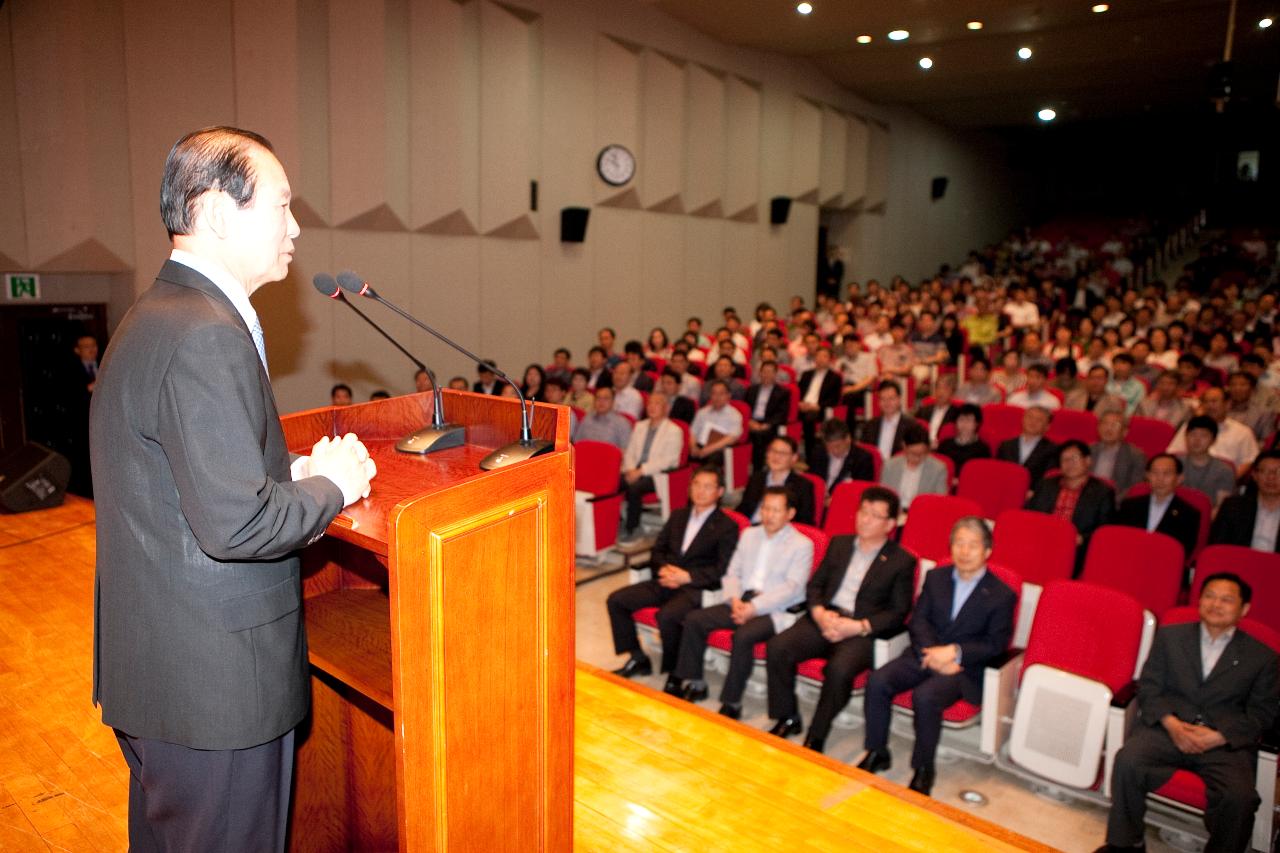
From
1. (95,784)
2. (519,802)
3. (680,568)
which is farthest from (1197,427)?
(95,784)

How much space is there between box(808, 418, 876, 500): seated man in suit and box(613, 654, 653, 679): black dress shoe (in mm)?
1966

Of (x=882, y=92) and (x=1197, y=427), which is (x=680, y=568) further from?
(x=882, y=92)

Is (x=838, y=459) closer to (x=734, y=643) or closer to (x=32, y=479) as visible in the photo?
(x=734, y=643)

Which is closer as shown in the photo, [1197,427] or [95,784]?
[95,784]

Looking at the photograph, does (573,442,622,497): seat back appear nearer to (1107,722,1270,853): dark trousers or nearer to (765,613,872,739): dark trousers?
(765,613,872,739): dark trousers

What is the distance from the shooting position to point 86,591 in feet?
10.3

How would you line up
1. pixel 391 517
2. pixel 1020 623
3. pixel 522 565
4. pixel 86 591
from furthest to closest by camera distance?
pixel 1020 623, pixel 86 591, pixel 522 565, pixel 391 517

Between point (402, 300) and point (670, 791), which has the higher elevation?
point (402, 300)

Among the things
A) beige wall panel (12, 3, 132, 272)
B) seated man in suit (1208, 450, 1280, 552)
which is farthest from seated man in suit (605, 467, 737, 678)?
beige wall panel (12, 3, 132, 272)

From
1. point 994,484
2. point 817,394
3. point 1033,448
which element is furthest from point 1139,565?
point 817,394

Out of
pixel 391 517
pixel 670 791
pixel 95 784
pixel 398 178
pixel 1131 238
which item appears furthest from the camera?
pixel 1131 238

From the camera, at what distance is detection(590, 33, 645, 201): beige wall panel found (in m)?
9.73

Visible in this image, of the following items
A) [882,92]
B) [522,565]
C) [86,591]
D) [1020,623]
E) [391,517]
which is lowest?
[1020,623]

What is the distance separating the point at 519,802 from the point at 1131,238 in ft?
62.8
